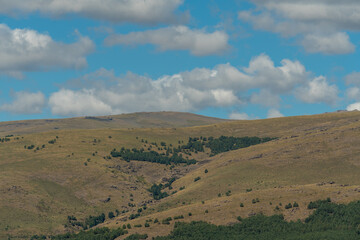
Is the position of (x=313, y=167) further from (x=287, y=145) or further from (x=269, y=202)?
(x=269, y=202)

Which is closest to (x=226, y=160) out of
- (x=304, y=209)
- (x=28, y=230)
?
(x=28, y=230)

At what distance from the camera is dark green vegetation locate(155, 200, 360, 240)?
97.9 m

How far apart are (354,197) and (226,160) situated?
84.0 metres

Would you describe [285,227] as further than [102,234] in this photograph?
No

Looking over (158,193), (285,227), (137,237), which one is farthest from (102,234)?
(158,193)

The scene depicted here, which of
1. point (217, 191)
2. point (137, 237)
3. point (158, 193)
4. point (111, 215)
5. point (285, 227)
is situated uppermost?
point (217, 191)

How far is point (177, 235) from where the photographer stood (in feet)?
341

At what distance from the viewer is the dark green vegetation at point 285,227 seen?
9788cm

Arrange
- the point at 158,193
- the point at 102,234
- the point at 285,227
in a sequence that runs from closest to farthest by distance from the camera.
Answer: the point at 285,227 < the point at 102,234 < the point at 158,193

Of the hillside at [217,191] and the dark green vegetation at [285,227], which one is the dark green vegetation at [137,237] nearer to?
the hillside at [217,191]

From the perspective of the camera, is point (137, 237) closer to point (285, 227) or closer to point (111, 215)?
point (285, 227)

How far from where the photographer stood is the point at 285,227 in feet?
335

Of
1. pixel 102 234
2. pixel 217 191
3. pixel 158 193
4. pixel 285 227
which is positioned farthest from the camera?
pixel 158 193

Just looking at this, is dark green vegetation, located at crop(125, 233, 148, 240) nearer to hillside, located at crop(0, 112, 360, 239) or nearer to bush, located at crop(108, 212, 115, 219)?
Answer: hillside, located at crop(0, 112, 360, 239)
